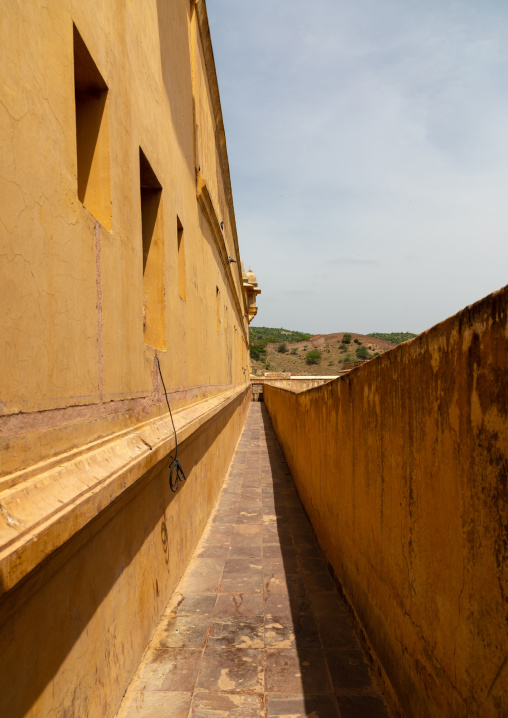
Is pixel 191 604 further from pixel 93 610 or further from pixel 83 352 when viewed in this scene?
pixel 83 352

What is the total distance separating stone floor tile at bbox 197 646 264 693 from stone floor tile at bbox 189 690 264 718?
6cm

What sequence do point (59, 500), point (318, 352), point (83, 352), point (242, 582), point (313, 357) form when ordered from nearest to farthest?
point (59, 500), point (83, 352), point (242, 582), point (313, 357), point (318, 352)

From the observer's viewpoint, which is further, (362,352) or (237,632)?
(362,352)

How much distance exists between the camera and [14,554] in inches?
54.4

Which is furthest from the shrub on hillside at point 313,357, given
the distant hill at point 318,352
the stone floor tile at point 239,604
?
the stone floor tile at point 239,604

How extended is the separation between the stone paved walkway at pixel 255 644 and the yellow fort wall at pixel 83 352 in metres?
0.23

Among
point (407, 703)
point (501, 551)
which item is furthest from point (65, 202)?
point (407, 703)

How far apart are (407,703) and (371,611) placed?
0.74 metres

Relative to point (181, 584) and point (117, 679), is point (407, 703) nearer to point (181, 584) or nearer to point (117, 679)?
point (117, 679)

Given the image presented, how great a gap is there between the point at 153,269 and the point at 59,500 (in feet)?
8.90

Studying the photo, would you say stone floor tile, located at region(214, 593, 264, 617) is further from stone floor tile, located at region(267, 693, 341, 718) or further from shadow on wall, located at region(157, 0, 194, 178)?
shadow on wall, located at region(157, 0, 194, 178)

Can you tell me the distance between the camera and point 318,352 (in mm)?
92000

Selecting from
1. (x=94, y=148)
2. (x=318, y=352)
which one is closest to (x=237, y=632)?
(x=94, y=148)

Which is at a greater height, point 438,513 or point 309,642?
Answer: point 438,513
